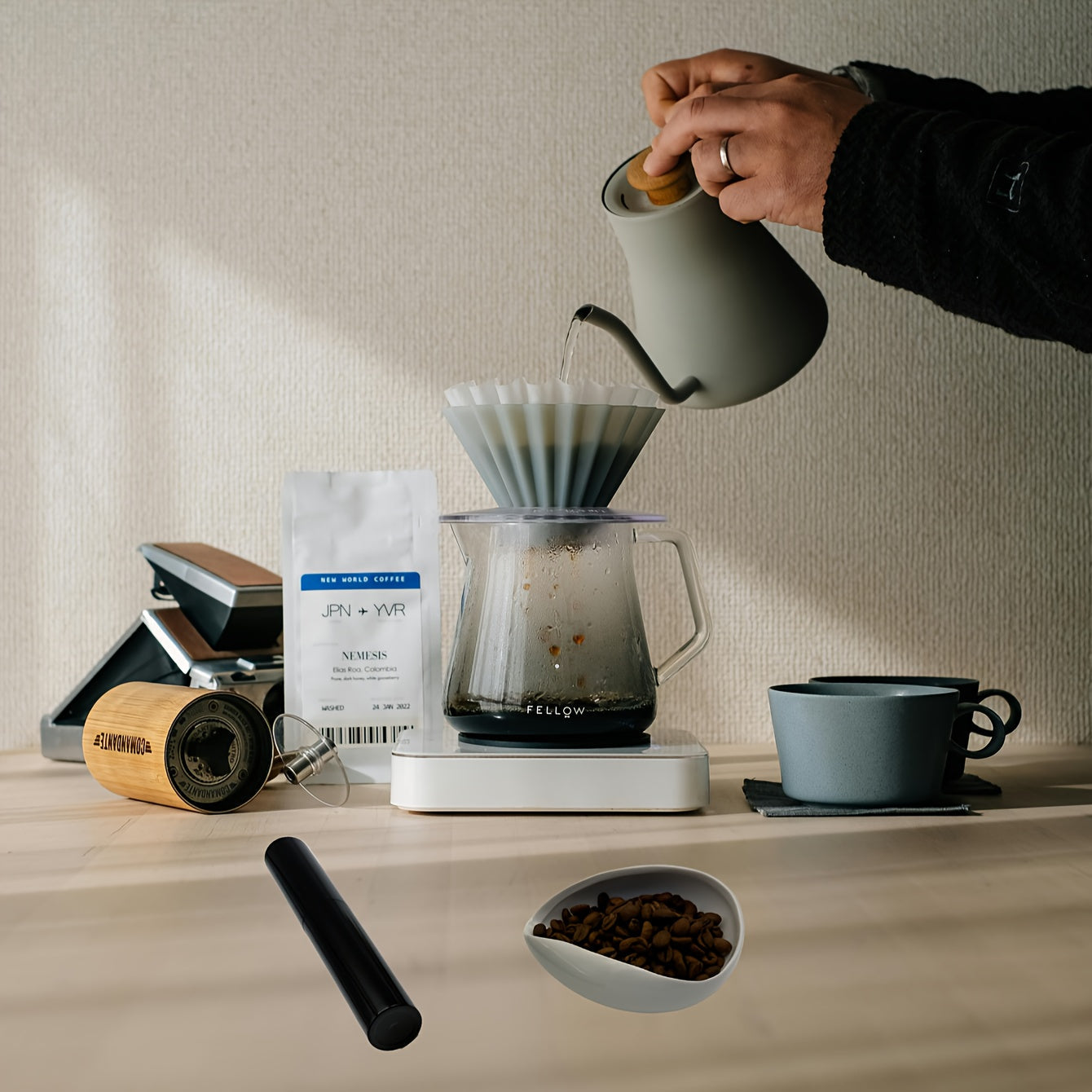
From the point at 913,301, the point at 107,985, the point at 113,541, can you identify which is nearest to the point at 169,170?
the point at 113,541

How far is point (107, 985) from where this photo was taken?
44cm

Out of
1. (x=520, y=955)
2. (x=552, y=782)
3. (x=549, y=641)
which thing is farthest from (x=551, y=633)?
(x=520, y=955)

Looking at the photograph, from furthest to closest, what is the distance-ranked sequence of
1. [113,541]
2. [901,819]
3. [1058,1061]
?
[113,541] → [901,819] → [1058,1061]

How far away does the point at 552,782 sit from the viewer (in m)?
0.76

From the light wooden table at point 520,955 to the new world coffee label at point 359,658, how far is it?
95mm

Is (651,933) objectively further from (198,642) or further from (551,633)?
(198,642)

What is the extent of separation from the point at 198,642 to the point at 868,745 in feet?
1.89

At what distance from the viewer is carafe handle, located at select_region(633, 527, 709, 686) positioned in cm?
84

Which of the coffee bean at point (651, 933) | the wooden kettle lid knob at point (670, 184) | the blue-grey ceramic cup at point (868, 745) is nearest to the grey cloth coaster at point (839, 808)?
the blue-grey ceramic cup at point (868, 745)

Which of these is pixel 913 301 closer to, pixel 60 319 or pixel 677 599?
pixel 677 599

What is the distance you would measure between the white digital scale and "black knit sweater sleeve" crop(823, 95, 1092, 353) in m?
0.38

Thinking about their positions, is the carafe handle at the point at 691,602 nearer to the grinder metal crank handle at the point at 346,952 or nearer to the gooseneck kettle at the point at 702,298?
the gooseneck kettle at the point at 702,298

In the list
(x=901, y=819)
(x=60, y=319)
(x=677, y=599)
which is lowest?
(x=901, y=819)

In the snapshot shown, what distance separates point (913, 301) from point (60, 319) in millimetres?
892
